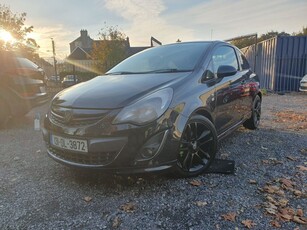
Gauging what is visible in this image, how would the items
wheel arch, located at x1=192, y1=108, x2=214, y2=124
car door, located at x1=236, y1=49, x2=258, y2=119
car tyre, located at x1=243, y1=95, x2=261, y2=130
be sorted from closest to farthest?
wheel arch, located at x1=192, y1=108, x2=214, y2=124 < car door, located at x1=236, y1=49, x2=258, y2=119 < car tyre, located at x1=243, y1=95, x2=261, y2=130

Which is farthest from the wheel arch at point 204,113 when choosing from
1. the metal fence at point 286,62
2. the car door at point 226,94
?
the metal fence at point 286,62

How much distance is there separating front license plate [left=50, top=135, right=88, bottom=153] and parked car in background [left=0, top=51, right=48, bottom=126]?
3.05 meters

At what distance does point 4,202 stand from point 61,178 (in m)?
0.62

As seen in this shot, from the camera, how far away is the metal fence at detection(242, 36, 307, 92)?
42.5 ft

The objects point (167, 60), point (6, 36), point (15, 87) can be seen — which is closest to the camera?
point (167, 60)

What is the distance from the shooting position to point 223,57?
12.3ft

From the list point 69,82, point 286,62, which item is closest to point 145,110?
point 69,82

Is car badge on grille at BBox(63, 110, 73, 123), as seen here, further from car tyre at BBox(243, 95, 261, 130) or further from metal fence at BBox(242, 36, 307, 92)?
metal fence at BBox(242, 36, 307, 92)

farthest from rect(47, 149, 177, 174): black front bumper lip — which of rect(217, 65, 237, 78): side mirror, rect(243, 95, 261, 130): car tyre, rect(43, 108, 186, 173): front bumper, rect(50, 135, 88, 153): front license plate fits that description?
rect(243, 95, 261, 130): car tyre

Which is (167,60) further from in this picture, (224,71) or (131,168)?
(131,168)

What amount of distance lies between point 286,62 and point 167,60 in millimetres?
11990

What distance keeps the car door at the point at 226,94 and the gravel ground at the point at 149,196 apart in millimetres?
516

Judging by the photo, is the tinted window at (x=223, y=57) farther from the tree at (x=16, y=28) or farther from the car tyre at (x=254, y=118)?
the tree at (x=16, y=28)

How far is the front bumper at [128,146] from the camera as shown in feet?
7.59
